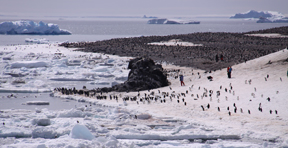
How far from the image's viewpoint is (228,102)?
56.7ft

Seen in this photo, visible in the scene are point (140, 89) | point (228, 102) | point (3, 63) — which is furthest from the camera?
point (3, 63)

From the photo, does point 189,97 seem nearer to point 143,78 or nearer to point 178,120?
point 178,120

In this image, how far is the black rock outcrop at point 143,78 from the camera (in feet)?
75.8

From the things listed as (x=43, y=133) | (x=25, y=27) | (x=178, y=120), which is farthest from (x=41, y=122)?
(x=25, y=27)

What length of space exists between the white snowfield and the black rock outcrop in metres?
1.36

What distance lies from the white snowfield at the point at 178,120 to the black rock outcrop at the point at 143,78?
1357mm

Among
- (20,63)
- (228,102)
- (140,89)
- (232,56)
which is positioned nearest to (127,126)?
(228,102)

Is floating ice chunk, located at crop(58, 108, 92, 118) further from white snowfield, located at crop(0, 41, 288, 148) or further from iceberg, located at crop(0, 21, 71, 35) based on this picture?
iceberg, located at crop(0, 21, 71, 35)

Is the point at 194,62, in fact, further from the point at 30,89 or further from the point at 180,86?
the point at 30,89

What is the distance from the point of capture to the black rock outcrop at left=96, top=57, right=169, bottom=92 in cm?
2309

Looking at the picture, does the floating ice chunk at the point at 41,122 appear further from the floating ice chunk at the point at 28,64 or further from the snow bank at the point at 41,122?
the floating ice chunk at the point at 28,64

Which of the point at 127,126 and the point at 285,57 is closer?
Answer: the point at 127,126

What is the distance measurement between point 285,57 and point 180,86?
7766 millimetres

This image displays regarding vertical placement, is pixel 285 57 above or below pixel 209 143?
above
